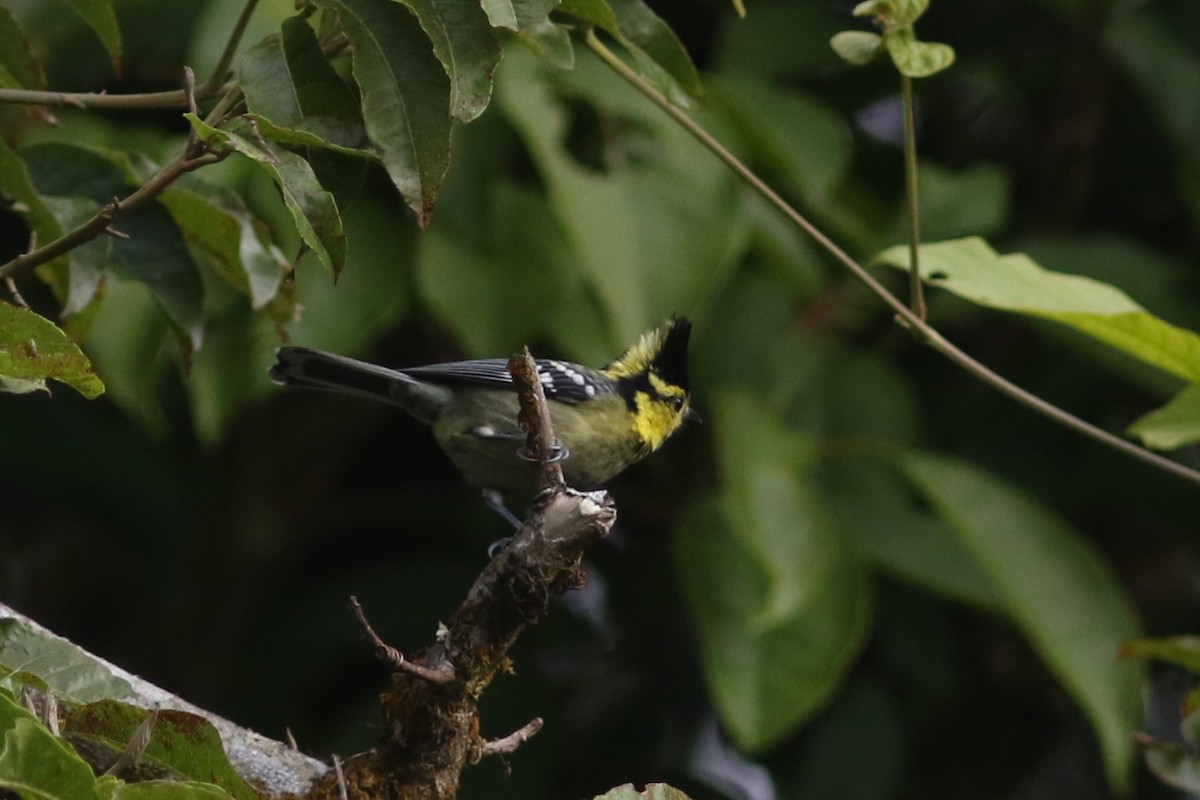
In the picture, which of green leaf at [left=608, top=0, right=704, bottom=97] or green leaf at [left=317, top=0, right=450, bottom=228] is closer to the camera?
green leaf at [left=317, top=0, right=450, bottom=228]

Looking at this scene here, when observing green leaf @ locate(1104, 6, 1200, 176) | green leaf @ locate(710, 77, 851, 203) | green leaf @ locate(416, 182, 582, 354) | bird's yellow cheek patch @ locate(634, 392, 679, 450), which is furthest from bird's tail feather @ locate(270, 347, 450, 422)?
green leaf @ locate(1104, 6, 1200, 176)

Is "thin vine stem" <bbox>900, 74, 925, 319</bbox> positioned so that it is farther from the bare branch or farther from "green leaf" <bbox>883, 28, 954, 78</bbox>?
the bare branch

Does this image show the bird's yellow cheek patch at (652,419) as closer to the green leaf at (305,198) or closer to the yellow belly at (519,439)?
the yellow belly at (519,439)

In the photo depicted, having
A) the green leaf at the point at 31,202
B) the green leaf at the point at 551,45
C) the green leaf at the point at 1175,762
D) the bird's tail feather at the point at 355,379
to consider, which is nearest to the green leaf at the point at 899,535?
the green leaf at the point at 1175,762

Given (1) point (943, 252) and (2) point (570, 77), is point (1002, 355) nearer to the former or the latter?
(2) point (570, 77)

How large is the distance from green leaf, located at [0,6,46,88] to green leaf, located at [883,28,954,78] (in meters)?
Result: 1.31

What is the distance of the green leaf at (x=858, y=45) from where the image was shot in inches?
87.0

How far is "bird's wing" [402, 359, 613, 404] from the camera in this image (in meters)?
3.02

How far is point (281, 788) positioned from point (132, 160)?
1.04 metres

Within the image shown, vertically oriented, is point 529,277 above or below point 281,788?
below

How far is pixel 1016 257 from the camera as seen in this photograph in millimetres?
2471

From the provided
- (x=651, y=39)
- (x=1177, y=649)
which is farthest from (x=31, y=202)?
(x=1177, y=649)

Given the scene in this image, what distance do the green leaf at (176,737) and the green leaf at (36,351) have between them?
0.39 m

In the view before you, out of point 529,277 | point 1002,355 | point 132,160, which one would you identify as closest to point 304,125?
point 132,160
